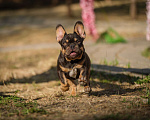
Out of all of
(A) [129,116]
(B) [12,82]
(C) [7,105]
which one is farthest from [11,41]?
(A) [129,116]

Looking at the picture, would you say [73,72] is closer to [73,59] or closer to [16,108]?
[73,59]

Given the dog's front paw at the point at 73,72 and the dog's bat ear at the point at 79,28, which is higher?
the dog's bat ear at the point at 79,28

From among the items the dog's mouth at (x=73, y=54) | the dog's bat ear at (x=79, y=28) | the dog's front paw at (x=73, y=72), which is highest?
the dog's bat ear at (x=79, y=28)

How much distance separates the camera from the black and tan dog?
3467 millimetres

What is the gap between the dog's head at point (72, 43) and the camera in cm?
344

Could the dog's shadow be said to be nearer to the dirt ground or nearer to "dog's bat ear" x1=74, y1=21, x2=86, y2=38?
the dirt ground

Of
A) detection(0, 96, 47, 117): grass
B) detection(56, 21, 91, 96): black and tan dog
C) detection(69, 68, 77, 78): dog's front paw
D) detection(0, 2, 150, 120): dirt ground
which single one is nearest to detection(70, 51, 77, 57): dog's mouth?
detection(56, 21, 91, 96): black and tan dog

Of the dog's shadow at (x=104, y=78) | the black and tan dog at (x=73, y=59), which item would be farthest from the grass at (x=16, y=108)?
the dog's shadow at (x=104, y=78)

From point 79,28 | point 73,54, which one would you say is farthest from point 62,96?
point 79,28

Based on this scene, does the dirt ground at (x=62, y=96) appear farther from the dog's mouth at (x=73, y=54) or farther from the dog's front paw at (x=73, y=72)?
the dog's mouth at (x=73, y=54)

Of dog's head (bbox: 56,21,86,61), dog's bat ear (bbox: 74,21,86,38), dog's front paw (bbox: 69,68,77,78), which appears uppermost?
dog's bat ear (bbox: 74,21,86,38)

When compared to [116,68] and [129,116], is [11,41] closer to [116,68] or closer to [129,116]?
[116,68]

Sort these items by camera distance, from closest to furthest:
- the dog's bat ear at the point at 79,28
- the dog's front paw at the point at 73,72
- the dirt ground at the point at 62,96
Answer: the dirt ground at the point at 62,96 → the dog's front paw at the point at 73,72 → the dog's bat ear at the point at 79,28

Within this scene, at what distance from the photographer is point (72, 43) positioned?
11.5 ft
